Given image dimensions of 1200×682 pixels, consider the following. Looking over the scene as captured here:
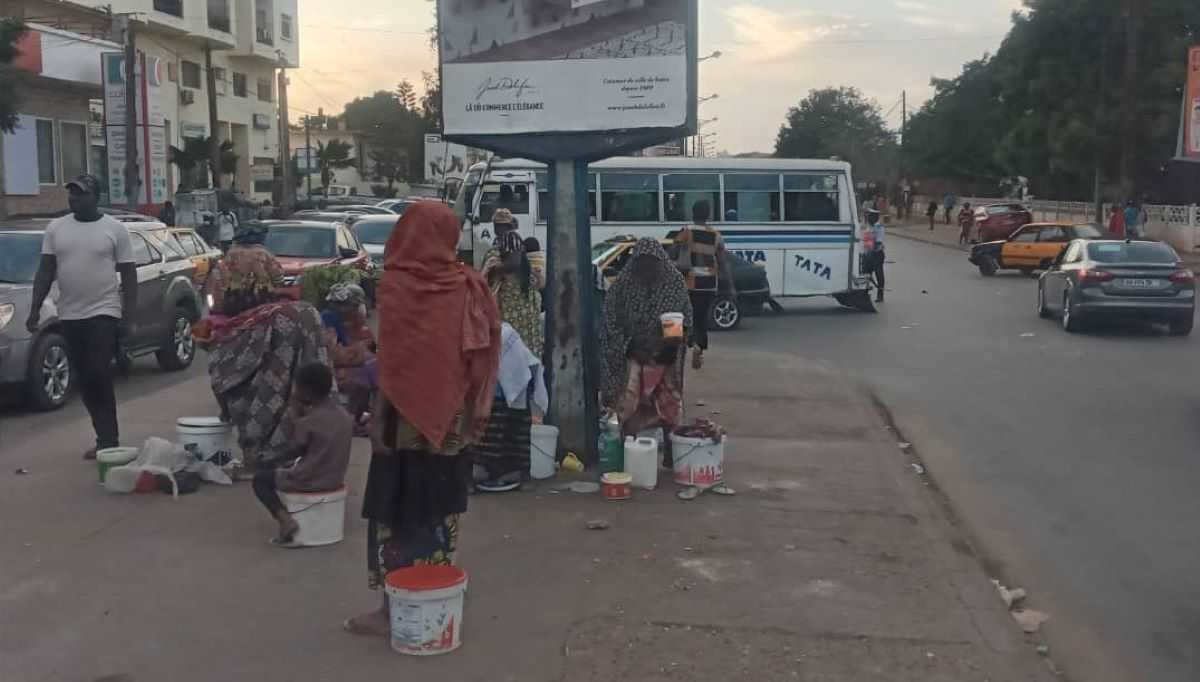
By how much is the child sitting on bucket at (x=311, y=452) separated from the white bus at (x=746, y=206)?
16293 mm

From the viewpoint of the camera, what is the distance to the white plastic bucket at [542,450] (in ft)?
27.1

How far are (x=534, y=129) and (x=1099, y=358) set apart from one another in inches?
415

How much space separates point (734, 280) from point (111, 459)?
1398 cm

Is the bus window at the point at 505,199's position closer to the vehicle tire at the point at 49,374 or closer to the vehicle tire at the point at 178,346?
the vehicle tire at the point at 178,346

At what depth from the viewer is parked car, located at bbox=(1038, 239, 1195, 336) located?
1852 centimetres

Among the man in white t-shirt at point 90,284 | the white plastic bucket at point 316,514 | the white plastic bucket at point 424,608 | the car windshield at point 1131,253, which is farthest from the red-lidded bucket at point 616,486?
the car windshield at point 1131,253

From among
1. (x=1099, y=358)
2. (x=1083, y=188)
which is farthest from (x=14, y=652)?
(x=1083, y=188)

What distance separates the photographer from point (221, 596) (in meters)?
5.92

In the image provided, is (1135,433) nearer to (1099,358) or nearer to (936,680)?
(1099,358)

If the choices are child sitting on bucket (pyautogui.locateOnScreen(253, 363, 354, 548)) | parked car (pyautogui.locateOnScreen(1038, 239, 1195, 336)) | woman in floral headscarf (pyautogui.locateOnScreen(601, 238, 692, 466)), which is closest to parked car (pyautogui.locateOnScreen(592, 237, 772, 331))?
parked car (pyautogui.locateOnScreen(1038, 239, 1195, 336))

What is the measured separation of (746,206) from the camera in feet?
75.6

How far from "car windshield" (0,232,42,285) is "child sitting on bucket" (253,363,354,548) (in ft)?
19.3

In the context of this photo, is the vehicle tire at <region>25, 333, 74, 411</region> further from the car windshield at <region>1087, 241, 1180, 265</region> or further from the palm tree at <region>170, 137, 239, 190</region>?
the palm tree at <region>170, 137, 239, 190</region>

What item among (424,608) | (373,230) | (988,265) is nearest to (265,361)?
(424,608)
